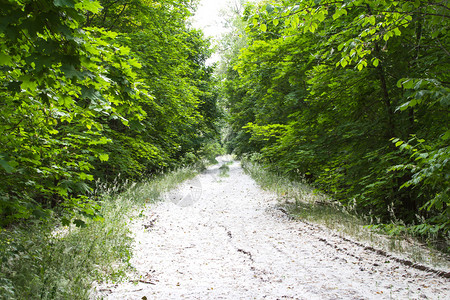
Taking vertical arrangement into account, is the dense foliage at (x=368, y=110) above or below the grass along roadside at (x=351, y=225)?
above

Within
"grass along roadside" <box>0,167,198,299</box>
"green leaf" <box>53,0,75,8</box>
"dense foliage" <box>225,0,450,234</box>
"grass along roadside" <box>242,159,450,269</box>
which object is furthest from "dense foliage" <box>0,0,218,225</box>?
"grass along roadside" <box>242,159,450,269</box>

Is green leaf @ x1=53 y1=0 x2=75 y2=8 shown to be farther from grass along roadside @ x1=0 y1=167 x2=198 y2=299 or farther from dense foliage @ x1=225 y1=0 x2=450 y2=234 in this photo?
dense foliage @ x1=225 y1=0 x2=450 y2=234

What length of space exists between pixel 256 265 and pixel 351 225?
9.73 ft

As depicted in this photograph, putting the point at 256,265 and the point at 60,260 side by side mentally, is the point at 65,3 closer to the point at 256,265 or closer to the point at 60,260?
the point at 60,260

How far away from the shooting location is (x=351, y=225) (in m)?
6.62

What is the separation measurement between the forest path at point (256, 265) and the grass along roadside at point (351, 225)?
1.20ft

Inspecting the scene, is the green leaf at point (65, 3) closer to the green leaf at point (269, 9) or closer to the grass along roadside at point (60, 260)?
the green leaf at point (269, 9)

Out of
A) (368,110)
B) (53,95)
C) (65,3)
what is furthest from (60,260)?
(368,110)

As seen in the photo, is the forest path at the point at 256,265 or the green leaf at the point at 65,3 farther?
the forest path at the point at 256,265

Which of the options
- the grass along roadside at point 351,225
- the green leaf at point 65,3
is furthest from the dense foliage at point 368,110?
the green leaf at point 65,3

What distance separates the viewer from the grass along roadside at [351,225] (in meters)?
4.77

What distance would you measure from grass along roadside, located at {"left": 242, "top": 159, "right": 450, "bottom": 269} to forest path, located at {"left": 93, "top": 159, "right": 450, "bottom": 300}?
367 millimetres

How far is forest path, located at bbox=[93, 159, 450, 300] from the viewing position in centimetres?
380

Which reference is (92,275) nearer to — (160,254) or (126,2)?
(160,254)
